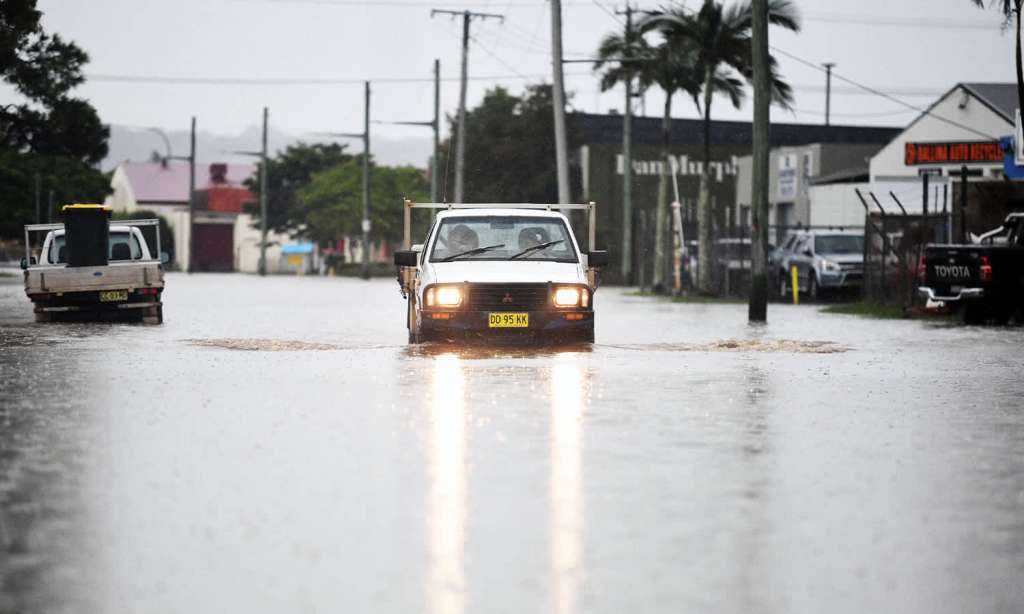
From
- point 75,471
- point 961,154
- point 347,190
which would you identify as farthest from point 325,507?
point 347,190

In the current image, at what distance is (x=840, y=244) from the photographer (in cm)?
4319

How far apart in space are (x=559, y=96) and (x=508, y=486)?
120ft

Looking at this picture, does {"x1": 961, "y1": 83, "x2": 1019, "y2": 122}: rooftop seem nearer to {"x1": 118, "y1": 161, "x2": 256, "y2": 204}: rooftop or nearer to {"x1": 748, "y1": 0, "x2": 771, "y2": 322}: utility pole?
{"x1": 748, "y1": 0, "x2": 771, "y2": 322}: utility pole

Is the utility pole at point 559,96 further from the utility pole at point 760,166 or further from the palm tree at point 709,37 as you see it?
the utility pole at point 760,166

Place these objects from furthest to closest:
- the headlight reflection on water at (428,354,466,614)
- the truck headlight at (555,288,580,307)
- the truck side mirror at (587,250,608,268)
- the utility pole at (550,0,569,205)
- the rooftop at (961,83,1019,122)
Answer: the rooftop at (961,83,1019,122) → the utility pole at (550,0,569,205) → the truck side mirror at (587,250,608,268) → the truck headlight at (555,288,580,307) → the headlight reflection on water at (428,354,466,614)

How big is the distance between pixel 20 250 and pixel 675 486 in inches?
4975

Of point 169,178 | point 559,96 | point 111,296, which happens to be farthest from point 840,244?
point 169,178

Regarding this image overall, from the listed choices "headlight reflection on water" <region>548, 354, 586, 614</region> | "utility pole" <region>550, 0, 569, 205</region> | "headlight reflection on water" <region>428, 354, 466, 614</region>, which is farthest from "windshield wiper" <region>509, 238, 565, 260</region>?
"utility pole" <region>550, 0, 569, 205</region>

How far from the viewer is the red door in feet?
404

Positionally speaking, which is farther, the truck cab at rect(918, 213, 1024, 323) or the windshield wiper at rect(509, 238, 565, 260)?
the truck cab at rect(918, 213, 1024, 323)

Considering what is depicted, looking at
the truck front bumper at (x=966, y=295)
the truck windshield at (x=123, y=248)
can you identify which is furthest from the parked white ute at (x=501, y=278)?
the truck front bumper at (x=966, y=295)

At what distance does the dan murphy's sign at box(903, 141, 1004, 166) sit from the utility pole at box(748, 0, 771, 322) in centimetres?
2398

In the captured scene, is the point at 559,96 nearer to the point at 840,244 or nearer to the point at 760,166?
the point at 840,244

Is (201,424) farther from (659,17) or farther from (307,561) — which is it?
(659,17)
